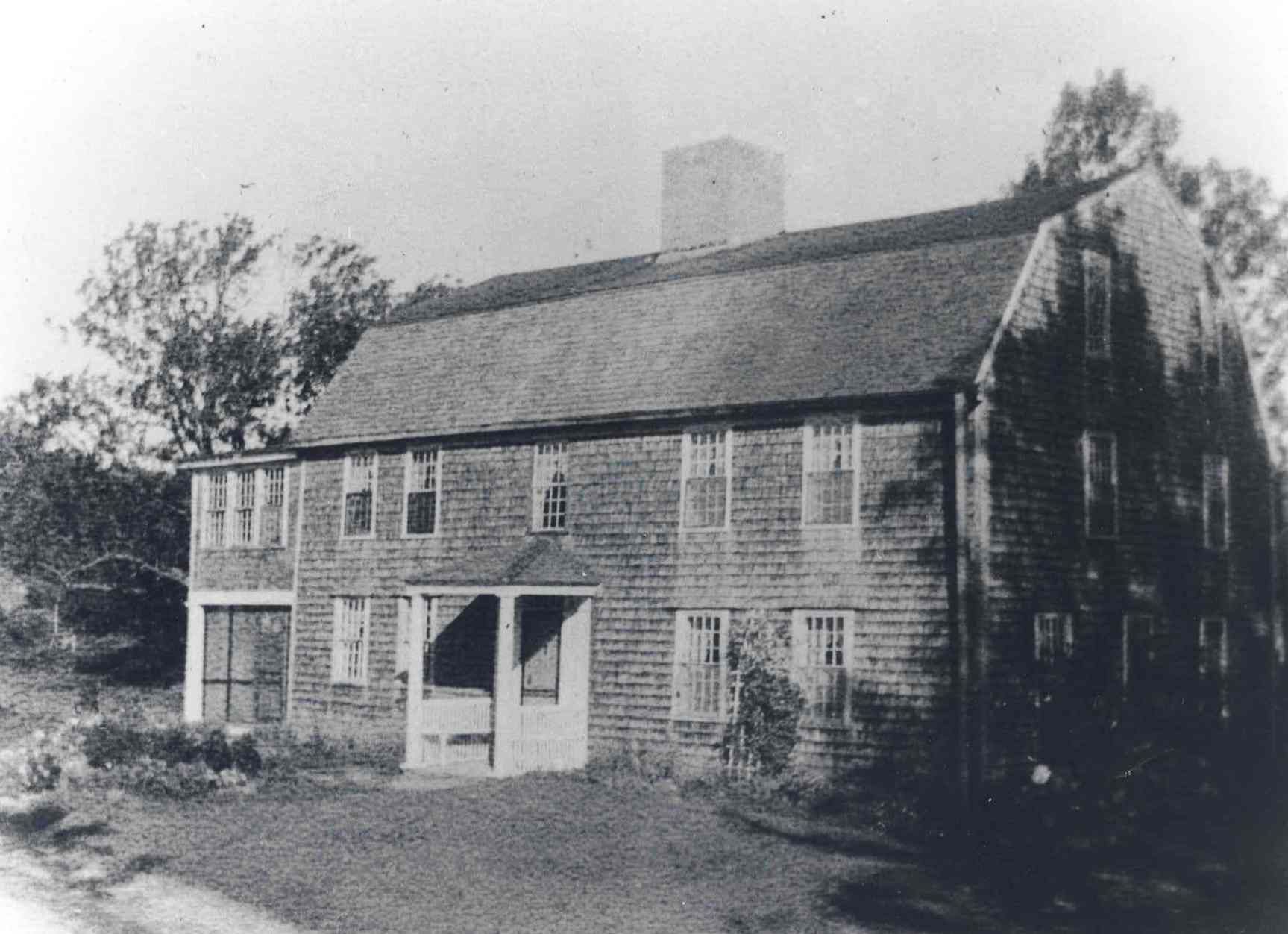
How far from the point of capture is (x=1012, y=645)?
1917cm

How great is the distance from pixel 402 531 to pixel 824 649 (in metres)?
8.92

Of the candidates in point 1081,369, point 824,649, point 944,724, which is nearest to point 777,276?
point 1081,369

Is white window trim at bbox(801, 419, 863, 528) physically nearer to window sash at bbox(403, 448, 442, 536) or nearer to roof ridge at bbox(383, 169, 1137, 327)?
roof ridge at bbox(383, 169, 1137, 327)

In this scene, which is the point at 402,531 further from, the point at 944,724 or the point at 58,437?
the point at 58,437

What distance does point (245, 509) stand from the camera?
28.8 meters

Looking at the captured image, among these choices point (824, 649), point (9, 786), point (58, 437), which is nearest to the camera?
point (9, 786)

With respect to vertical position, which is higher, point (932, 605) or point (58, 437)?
point (58, 437)

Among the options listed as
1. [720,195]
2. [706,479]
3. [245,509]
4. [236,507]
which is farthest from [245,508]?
[706,479]

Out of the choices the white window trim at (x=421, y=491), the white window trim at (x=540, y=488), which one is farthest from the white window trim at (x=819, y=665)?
the white window trim at (x=421, y=491)

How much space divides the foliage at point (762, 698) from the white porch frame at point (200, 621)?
1083 centimetres

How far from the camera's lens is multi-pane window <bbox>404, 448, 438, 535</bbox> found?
82.8 feet

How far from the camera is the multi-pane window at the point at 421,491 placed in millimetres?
25250

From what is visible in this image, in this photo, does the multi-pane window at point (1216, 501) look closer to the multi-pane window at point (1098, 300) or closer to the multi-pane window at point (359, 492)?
the multi-pane window at point (1098, 300)

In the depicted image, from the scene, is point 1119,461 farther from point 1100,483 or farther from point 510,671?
point 510,671
